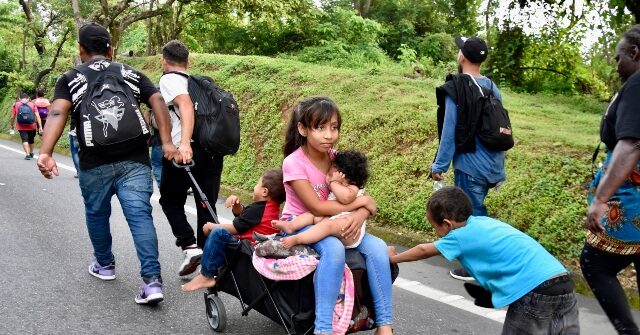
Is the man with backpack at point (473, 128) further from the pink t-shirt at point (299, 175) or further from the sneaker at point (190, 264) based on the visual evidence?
A: the sneaker at point (190, 264)

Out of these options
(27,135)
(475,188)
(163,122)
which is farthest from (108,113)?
(27,135)

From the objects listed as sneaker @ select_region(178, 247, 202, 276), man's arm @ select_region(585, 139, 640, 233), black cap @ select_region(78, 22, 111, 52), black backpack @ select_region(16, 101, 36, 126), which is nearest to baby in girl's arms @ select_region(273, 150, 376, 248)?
man's arm @ select_region(585, 139, 640, 233)

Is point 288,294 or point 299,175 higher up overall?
point 299,175

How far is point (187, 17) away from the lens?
72.4 ft

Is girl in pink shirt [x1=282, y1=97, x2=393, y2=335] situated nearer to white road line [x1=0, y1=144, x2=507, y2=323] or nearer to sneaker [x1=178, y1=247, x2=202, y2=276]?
white road line [x1=0, y1=144, x2=507, y2=323]

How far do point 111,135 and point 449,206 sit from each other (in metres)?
2.30

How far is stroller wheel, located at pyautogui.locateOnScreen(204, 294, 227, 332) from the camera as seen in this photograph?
3875mm

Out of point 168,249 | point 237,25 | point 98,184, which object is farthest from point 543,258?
point 237,25

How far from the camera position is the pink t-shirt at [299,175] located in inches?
137

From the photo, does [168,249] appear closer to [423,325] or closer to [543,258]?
[423,325]

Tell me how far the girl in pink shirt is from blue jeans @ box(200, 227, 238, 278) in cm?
38

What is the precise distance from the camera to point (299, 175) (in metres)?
3.45

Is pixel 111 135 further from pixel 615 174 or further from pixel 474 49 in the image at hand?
pixel 615 174

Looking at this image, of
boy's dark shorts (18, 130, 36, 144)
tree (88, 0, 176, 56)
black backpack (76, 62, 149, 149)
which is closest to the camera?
black backpack (76, 62, 149, 149)
